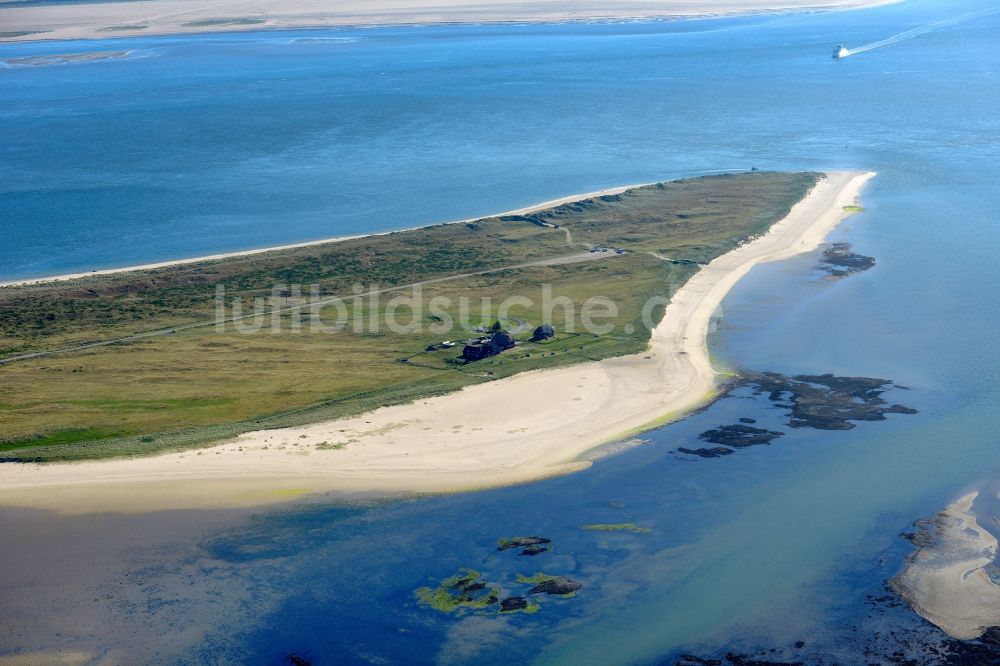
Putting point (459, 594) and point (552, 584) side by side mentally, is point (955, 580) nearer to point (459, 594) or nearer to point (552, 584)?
point (552, 584)

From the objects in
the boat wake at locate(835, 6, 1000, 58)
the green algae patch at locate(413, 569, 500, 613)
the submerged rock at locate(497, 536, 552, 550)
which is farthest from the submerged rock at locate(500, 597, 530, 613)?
the boat wake at locate(835, 6, 1000, 58)

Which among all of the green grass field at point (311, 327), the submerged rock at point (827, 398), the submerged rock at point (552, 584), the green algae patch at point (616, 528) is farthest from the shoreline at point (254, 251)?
the submerged rock at point (552, 584)

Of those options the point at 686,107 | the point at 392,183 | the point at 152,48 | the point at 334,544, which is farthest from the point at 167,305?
the point at 152,48

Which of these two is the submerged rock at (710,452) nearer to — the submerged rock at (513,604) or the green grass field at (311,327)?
the green grass field at (311,327)

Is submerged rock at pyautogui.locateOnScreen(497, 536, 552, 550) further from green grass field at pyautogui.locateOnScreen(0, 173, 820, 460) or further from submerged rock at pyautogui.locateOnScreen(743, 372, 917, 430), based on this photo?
submerged rock at pyautogui.locateOnScreen(743, 372, 917, 430)

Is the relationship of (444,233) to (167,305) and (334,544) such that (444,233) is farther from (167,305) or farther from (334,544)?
(334,544)

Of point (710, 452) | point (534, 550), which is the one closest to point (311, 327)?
point (710, 452)
